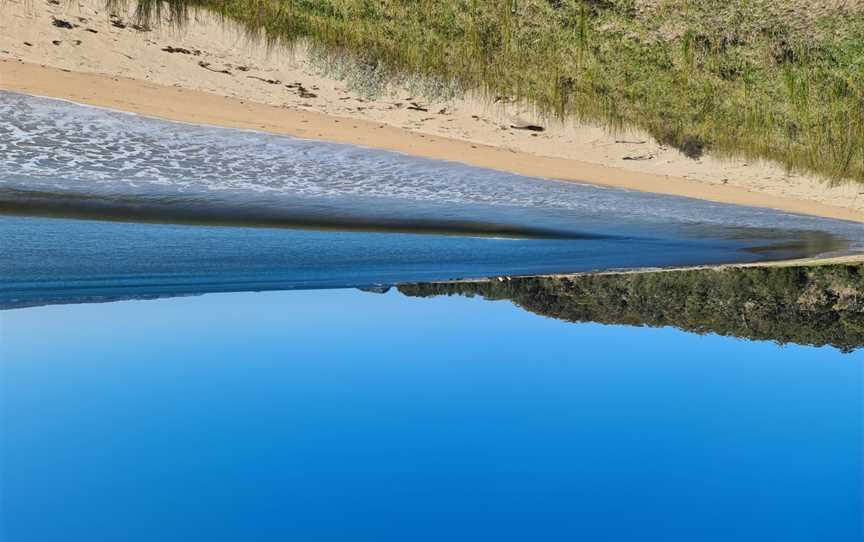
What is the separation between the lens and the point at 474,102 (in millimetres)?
9000

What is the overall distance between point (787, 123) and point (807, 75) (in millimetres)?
672

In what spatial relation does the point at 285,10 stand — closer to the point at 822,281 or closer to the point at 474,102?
the point at 474,102

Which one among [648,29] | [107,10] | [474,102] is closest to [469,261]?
[474,102]

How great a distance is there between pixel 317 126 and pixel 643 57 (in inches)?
163

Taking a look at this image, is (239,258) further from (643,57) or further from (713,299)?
(713,299)

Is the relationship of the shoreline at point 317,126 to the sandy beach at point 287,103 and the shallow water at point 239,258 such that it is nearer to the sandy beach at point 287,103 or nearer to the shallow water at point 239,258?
the sandy beach at point 287,103

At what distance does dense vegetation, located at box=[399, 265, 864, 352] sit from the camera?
870cm

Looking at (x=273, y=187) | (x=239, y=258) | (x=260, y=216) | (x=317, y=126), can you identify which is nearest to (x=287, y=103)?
(x=317, y=126)

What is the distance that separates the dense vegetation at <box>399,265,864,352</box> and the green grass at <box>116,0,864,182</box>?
71.7 inches

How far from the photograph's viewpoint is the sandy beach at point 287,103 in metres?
7.19

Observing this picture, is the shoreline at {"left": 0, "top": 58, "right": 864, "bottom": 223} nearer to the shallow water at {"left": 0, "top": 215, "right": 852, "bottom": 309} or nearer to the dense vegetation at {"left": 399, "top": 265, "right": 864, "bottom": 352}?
the shallow water at {"left": 0, "top": 215, "right": 852, "bottom": 309}

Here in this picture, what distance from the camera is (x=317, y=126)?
27.7 feet

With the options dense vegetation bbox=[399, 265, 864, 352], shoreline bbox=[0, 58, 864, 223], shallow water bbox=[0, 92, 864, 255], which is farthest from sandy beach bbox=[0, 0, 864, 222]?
dense vegetation bbox=[399, 265, 864, 352]

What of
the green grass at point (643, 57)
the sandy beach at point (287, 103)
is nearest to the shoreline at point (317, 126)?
the sandy beach at point (287, 103)
